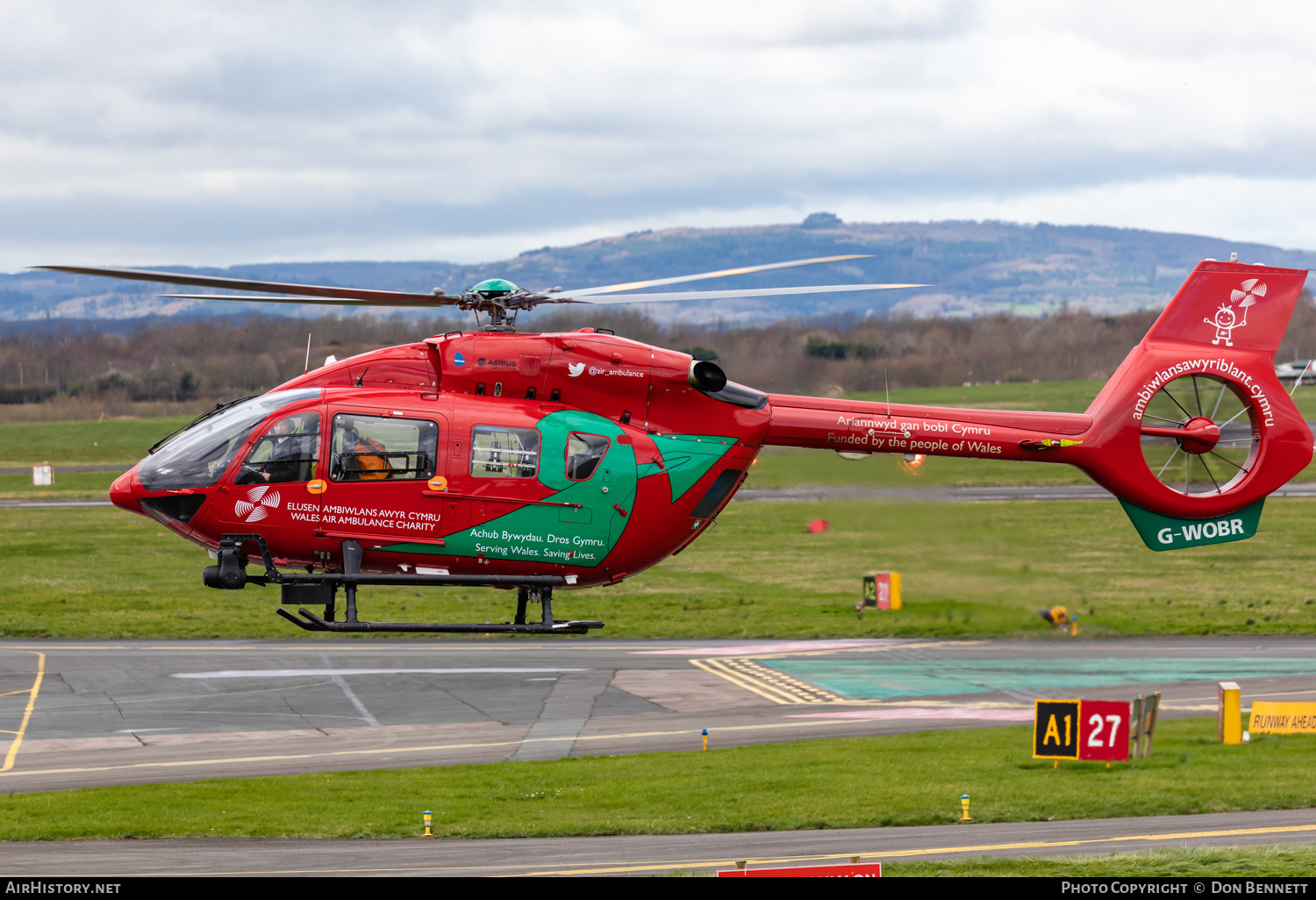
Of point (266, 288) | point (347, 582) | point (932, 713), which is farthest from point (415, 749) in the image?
point (266, 288)

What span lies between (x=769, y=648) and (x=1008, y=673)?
858cm

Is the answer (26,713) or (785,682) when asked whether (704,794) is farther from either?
(26,713)

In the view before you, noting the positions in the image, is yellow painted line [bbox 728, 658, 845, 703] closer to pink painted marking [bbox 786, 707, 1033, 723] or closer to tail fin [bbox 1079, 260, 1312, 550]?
pink painted marking [bbox 786, 707, 1033, 723]

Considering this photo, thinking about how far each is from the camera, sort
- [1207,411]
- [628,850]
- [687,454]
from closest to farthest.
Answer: [687,454], [1207,411], [628,850]

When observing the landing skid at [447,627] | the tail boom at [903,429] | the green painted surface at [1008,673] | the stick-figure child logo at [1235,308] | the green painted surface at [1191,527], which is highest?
the stick-figure child logo at [1235,308]

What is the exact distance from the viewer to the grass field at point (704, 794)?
94.3 feet

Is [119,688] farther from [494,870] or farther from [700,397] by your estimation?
[700,397]

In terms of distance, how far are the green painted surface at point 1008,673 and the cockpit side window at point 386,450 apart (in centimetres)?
2569

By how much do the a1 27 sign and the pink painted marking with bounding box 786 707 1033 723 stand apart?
11.8 feet

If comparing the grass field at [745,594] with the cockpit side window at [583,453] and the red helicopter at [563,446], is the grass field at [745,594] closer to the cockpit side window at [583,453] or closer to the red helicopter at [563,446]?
the red helicopter at [563,446]

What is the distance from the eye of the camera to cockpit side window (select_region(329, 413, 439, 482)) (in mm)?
16906

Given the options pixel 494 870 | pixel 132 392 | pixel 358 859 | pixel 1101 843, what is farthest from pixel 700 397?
pixel 132 392

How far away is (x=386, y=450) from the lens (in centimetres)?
1695
